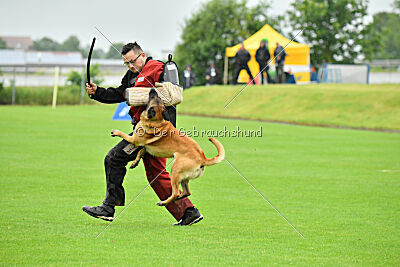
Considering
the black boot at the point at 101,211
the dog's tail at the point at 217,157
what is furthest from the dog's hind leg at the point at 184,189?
the black boot at the point at 101,211

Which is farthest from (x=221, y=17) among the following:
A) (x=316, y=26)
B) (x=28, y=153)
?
(x=28, y=153)

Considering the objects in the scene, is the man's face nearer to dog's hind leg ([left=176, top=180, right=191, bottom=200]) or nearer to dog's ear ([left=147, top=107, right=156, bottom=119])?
dog's ear ([left=147, top=107, right=156, bottom=119])

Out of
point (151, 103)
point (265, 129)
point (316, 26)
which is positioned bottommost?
point (265, 129)

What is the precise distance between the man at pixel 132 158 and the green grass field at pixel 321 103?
20.1 meters

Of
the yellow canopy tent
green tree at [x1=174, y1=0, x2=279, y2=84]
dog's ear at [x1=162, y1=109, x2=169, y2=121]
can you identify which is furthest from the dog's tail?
green tree at [x1=174, y1=0, x2=279, y2=84]

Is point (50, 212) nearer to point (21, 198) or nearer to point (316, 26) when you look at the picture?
point (21, 198)

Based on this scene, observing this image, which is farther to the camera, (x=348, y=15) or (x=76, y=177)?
(x=348, y=15)

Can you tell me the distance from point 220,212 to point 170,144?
7.85 feet

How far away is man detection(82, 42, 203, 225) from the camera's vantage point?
7.19 m

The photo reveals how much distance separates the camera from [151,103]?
659 centimetres

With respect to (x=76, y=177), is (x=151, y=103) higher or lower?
higher

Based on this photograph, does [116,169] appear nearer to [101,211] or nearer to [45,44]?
[101,211]

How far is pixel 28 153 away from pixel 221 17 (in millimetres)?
43459

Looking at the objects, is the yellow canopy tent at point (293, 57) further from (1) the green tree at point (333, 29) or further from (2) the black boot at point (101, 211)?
(2) the black boot at point (101, 211)
